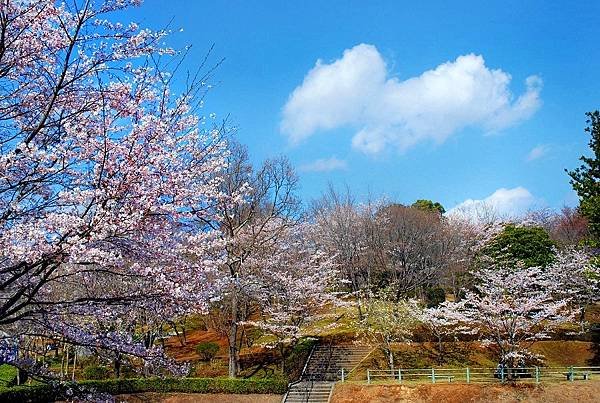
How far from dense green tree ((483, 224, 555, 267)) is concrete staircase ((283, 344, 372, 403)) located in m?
11.6

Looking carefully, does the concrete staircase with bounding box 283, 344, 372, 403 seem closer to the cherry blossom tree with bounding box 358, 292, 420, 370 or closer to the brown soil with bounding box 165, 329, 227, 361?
the cherry blossom tree with bounding box 358, 292, 420, 370

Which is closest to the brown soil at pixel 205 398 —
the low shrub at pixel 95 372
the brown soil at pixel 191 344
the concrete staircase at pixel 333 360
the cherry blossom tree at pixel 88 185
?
the concrete staircase at pixel 333 360

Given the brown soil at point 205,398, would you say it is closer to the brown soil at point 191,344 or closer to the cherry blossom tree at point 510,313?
the brown soil at point 191,344

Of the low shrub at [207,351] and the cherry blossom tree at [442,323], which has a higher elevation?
the cherry blossom tree at [442,323]

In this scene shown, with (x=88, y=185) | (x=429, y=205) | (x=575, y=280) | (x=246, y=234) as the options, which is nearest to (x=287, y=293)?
(x=246, y=234)

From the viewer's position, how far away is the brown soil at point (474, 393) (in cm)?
2169

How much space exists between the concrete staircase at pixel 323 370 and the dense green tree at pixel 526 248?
11644 mm

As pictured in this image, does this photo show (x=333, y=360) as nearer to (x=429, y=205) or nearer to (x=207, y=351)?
(x=207, y=351)

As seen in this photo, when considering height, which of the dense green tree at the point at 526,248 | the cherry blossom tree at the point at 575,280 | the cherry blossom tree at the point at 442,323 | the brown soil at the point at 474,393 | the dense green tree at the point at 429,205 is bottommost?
the brown soil at the point at 474,393

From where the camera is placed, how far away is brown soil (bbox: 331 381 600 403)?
71.2 feet

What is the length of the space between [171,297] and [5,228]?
212 centimetres

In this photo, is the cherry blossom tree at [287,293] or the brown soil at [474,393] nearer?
the brown soil at [474,393]

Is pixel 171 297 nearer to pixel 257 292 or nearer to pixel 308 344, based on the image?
pixel 257 292

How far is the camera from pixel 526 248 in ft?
111
